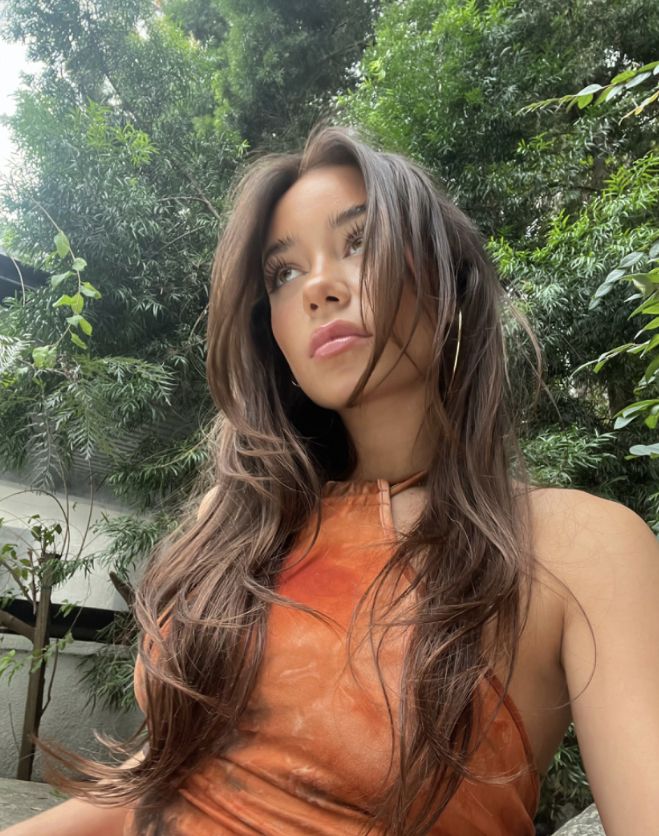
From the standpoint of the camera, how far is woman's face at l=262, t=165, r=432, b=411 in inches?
38.4

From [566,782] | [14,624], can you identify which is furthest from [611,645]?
[14,624]

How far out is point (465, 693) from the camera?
2.41 ft

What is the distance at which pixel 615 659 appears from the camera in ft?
2.38

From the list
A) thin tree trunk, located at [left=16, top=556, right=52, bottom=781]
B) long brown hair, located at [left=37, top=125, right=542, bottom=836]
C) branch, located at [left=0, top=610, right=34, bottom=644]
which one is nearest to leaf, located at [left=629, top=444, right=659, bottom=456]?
long brown hair, located at [left=37, top=125, right=542, bottom=836]

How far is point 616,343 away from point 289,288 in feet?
8.26

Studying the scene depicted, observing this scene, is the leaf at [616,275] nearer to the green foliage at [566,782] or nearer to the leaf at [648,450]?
the leaf at [648,450]

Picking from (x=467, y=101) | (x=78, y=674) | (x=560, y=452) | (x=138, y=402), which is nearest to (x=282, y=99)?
(x=467, y=101)

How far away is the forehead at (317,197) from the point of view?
3.42 feet

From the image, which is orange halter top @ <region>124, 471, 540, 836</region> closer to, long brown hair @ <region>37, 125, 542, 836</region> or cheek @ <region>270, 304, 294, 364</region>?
long brown hair @ <region>37, 125, 542, 836</region>

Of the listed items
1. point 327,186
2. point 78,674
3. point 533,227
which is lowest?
point 78,674

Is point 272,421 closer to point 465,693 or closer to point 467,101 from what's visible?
point 465,693

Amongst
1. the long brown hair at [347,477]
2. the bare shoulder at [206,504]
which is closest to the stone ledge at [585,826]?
the long brown hair at [347,477]

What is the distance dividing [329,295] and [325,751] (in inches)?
22.2

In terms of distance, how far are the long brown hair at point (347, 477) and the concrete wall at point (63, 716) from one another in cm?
282
